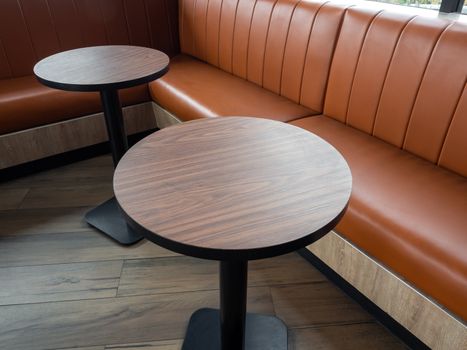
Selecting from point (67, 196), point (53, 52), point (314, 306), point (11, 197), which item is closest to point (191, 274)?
point (314, 306)

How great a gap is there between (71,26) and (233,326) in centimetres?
205

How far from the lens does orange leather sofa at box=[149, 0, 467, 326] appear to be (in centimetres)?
106

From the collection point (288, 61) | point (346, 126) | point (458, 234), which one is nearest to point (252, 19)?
point (288, 61)

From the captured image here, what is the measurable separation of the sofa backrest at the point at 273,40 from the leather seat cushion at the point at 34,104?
2.59 feet

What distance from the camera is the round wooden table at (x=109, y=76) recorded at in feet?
4.65

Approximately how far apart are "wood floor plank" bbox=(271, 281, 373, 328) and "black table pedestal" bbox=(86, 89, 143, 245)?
693 mm

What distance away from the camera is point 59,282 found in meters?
1.49

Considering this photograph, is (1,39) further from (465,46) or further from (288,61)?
(465,46)

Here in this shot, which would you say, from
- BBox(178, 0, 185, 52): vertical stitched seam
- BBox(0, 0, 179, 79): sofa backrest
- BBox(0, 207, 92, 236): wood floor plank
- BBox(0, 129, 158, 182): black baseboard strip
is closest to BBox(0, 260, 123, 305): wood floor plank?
BBox(0, 207, 92, 236): wood floor plank

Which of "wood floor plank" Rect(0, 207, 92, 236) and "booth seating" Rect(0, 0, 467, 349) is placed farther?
"wood floor plank" Rect(0, 207, 92, 236)

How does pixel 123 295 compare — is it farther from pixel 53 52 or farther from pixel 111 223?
pixel 53 52

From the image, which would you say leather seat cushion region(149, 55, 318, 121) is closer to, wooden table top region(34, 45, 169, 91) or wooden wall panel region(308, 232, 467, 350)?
wooden table top region(34, 45, 169, 91)

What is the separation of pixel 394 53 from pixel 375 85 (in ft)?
0.43

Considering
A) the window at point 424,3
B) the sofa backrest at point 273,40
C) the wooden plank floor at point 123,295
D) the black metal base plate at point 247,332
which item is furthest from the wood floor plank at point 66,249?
the window at point 424,3
